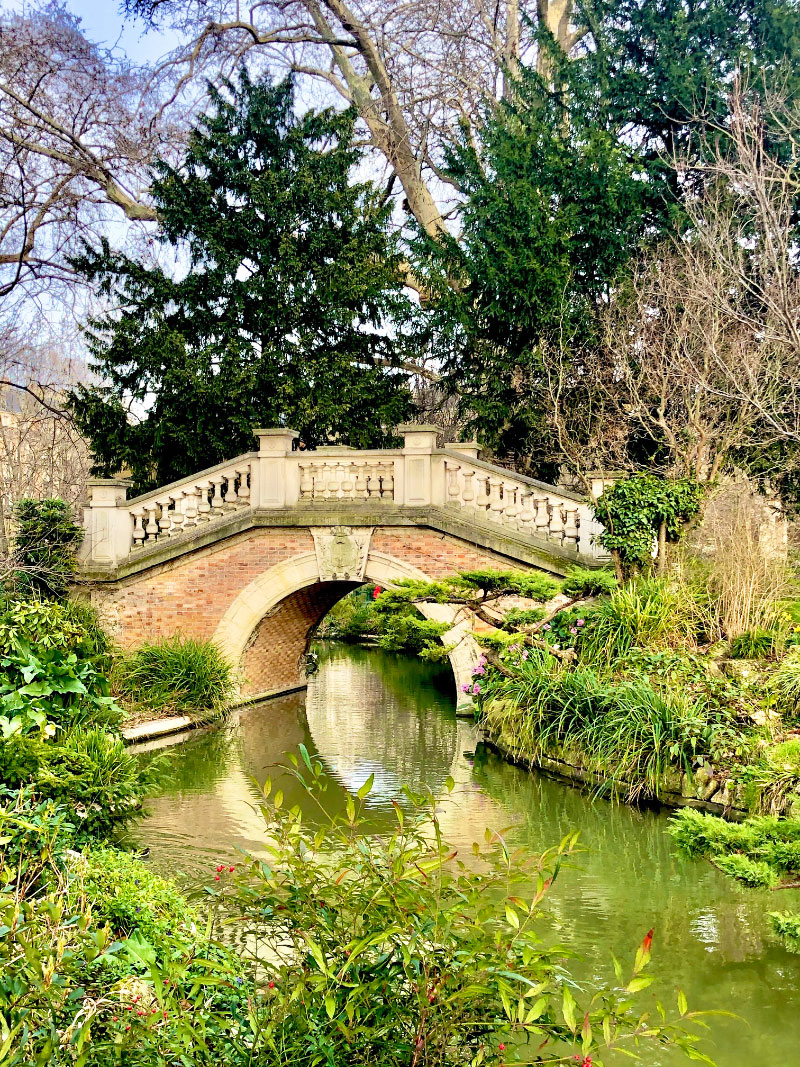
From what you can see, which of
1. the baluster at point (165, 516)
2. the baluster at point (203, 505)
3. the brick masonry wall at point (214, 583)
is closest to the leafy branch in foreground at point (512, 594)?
the brick masonry wall at point (214, 583)

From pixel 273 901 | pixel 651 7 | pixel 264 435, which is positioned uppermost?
pixel 651 7

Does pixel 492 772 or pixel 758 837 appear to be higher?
pixel 758 837

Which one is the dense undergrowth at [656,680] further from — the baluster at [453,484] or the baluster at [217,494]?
the baluster at [217,494]

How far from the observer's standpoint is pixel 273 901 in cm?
387

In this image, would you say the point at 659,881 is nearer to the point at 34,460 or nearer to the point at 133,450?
the point at 133,450

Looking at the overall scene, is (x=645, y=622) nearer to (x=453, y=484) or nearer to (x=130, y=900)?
(x=453, y=484)

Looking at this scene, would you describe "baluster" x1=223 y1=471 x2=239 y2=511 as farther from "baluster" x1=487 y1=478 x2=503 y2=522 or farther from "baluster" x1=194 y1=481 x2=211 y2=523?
"baluster" x1=487 y1=478 x2=503 y2=522

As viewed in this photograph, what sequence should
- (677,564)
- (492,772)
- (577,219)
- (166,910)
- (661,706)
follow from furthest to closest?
(577,219), (677,564), (492,772), (661,706), (166,910)

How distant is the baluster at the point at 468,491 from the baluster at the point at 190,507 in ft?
12.2

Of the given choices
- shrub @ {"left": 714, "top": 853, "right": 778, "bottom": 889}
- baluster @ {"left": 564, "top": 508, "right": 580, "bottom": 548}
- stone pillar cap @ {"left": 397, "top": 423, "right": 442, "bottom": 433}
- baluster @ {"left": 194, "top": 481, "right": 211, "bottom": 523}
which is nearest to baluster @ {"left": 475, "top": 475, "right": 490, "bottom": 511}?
stone pillar cap @ {"left": 397, "top": 423, "right": 442, "bottom": 433}

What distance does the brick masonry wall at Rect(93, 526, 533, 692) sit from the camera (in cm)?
1352

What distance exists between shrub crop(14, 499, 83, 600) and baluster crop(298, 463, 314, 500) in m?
3.09

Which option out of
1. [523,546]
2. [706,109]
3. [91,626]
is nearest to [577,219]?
[706,109]

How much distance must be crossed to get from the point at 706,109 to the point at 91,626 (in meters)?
11.9
